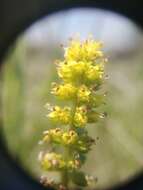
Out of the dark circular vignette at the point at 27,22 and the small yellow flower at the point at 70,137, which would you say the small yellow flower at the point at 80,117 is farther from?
the dark circular vignette at the point at 27,22

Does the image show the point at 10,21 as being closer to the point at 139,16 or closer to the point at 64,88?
the point at 139,16

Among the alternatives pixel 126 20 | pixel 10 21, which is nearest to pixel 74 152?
pixel 126 20

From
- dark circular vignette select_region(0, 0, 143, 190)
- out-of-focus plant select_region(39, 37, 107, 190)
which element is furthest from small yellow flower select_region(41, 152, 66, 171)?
dark circular vignette select_region(0, 0, 143, 190)

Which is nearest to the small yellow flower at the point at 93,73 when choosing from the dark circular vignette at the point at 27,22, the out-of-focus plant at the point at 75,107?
the out-of-focus plant at the point at 75,107

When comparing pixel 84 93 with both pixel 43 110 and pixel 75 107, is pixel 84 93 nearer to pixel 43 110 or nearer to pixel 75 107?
pixel 75 107

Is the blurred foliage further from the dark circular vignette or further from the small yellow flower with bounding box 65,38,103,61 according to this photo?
the small yellow flower with bounding box 65,38,103,61

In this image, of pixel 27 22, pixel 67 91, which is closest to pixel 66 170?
pixel 67 91
